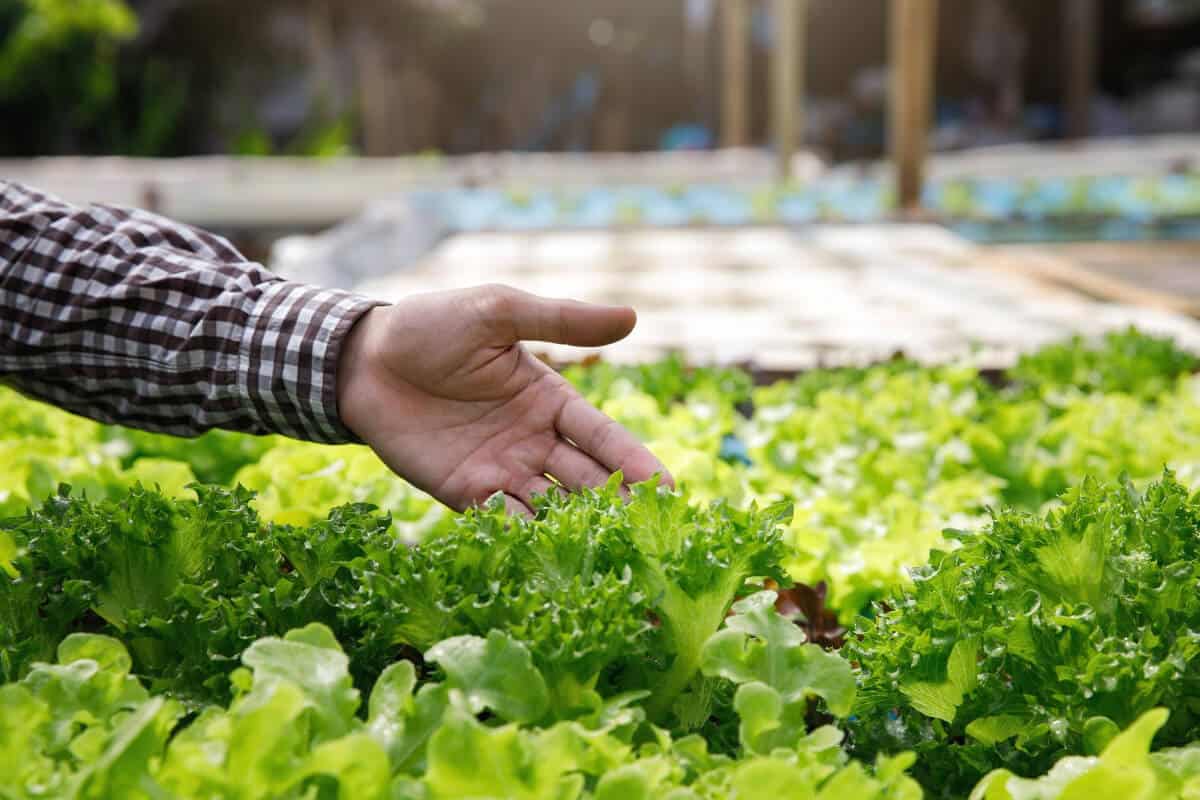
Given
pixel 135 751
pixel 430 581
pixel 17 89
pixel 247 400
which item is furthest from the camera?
pixel 17 89

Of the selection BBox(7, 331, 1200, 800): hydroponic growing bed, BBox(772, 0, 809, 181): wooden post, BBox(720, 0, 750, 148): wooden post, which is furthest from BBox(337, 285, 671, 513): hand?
BBox(720, 0, 750, 148): wooden post

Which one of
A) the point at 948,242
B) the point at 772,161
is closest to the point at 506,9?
the point at 772,161

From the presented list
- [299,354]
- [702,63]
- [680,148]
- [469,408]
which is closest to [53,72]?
[702,63]

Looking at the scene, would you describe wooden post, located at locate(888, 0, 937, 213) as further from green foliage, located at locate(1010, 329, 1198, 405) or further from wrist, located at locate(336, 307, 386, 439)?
wrist, located at locate(336, 307, 386, 439)

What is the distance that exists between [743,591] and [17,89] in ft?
66.5

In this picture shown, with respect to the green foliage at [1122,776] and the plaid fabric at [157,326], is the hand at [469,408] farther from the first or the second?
the green foliage at [1122,776]

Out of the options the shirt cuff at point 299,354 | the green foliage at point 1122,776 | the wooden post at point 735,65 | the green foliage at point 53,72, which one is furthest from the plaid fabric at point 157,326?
the green foliage at point 53,72

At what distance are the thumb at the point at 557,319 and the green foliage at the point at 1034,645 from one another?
0.47m

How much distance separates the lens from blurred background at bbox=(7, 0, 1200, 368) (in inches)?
224

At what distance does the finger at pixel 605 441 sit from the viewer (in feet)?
4.95

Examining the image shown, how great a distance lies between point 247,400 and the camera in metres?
A: 1.73

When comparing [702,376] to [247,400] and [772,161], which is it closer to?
[247,400]

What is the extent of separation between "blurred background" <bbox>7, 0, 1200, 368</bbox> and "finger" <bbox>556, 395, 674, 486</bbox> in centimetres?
166

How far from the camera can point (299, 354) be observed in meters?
1.65
